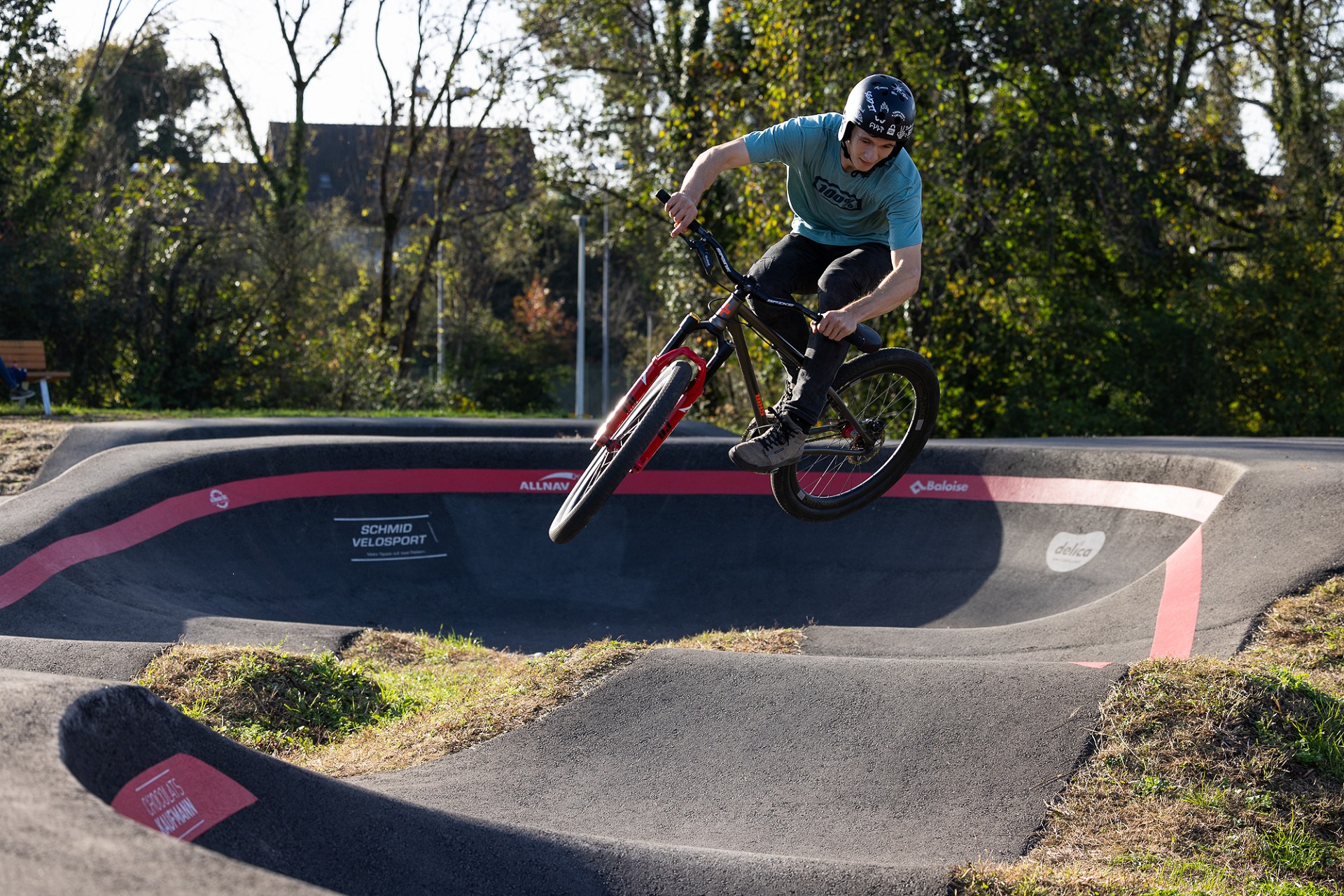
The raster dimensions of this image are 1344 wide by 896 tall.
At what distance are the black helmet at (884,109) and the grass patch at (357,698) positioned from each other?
3053 millimetres

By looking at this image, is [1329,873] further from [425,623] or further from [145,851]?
[425,623]

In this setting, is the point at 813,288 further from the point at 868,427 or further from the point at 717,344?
the point at 868,427

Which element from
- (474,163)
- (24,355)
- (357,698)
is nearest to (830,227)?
(357,698)

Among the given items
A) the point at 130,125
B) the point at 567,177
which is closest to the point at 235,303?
the point at 567,177

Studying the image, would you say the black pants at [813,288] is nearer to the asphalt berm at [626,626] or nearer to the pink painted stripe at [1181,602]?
the asphalt berm at [626,626]

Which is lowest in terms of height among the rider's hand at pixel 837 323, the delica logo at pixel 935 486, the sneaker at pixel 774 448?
the delica logo at pixel 935 486

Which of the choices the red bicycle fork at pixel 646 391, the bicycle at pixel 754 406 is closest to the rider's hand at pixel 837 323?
the bicycle at pixel 754 406

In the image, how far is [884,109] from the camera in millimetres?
4547

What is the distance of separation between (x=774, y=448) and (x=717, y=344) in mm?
584

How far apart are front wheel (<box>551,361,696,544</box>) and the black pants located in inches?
22.2

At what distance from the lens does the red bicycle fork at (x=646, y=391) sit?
4708 mm

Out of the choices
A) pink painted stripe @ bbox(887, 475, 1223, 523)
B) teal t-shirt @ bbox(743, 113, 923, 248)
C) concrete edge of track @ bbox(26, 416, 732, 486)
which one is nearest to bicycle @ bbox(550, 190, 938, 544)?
teal t-shirt @ bbox(743, 113, 923, 248)

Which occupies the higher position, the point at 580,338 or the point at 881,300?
the point at 580,338

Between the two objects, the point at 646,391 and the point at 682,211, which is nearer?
the point at 682,211
